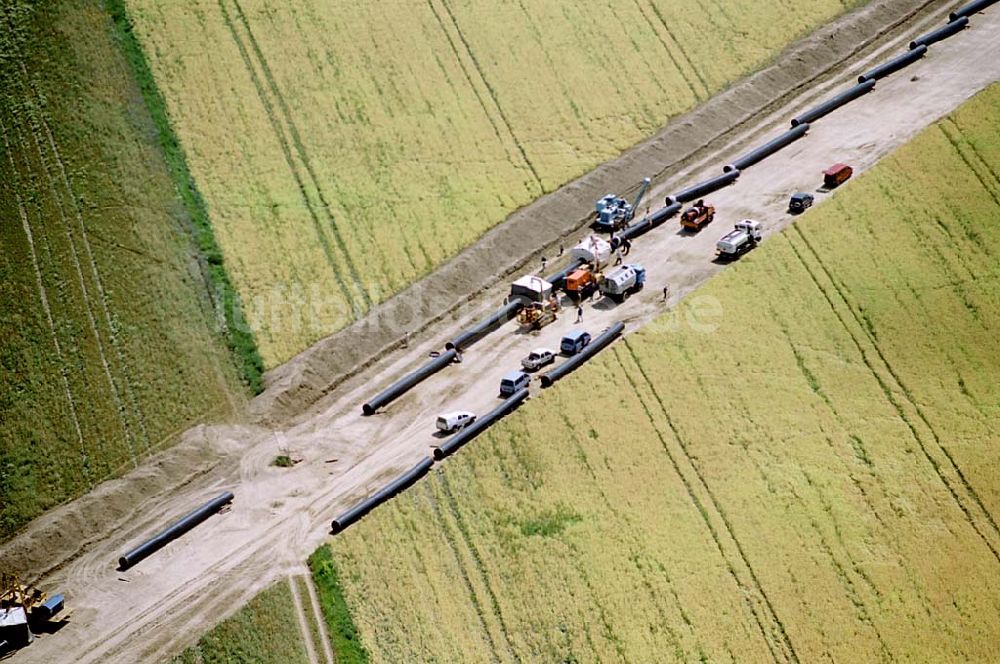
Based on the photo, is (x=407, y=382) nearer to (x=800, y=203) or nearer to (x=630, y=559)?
(x=630, y=559)

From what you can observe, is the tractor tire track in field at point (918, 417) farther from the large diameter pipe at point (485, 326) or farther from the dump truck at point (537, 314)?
the large diameter pipe at point (485, 326)

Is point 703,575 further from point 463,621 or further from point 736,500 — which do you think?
point 463,621

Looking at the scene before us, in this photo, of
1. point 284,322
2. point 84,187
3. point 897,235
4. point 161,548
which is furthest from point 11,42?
point 897,235

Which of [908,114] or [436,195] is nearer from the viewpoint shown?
[436,195]

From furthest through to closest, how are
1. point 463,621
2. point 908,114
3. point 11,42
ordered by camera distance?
1. point 908,114
2. point 11,42
3. point 463,621

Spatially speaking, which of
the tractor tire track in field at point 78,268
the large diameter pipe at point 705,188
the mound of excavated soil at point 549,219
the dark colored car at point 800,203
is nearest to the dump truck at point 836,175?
the dark colored car at point 800,203

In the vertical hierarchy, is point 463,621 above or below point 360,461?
below

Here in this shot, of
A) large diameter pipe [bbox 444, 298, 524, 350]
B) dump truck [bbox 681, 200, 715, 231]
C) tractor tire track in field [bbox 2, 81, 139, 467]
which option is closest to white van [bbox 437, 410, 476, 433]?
large diameter pipe [bbox 444, 298, 524, 350]

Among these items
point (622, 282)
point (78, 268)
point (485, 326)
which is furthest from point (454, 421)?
point (78, 268)
